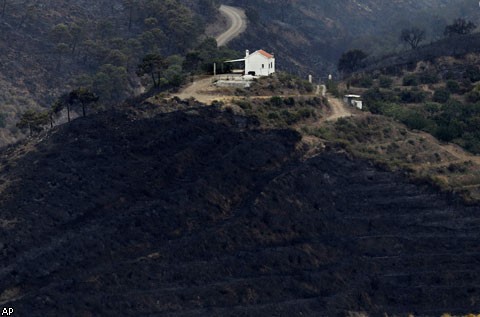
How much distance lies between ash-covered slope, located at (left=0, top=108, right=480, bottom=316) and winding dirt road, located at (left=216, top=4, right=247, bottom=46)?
6654 cm

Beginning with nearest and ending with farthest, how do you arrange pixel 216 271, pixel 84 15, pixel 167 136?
pixel 216 271 < pixel 167 136 < pixel 84 15

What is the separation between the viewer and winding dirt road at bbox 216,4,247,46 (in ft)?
507

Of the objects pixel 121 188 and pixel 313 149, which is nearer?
pixel 121 188

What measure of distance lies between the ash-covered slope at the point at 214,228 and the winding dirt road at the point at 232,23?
66536mm

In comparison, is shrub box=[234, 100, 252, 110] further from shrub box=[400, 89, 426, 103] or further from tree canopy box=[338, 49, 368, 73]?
tree canopy box=[338, 49, 368, 73]

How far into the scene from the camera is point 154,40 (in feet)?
478

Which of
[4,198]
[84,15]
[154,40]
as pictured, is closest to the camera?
[4,198]

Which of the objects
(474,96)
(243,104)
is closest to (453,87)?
(474,96)

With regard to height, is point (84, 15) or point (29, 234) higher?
point (84, 15)

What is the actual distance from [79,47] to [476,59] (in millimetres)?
54918

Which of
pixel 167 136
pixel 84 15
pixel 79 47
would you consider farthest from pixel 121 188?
pixel 84 15

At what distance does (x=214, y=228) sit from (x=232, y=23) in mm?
89792

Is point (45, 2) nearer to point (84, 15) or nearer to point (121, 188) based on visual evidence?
point (84, 15)

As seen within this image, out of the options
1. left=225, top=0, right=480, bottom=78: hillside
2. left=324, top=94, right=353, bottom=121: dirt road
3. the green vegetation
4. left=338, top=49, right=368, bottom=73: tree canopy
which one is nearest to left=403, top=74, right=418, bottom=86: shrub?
the green vegetation
